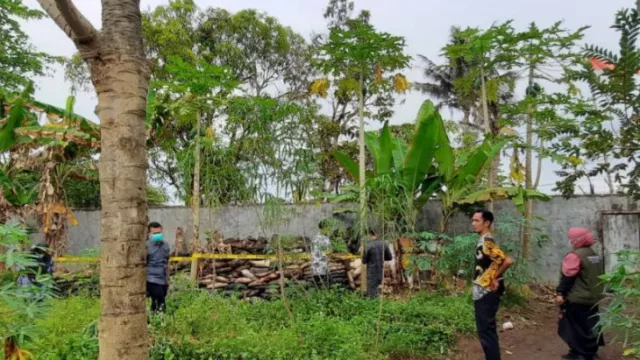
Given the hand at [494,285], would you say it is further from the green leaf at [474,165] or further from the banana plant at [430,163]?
the green leaf at [474,165]

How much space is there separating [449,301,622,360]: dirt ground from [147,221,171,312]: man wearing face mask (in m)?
3.88

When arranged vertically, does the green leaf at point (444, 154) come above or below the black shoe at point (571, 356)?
above

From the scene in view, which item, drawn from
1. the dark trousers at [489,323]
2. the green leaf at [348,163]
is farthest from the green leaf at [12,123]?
the dark trousers at [489,323]

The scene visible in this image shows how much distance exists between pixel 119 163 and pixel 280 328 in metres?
4.41

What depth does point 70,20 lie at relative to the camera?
2.28 meters

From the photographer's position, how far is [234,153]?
717cm

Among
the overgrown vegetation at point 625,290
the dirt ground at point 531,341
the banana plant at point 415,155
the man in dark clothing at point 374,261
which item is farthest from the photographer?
the banana plant at point 415,155

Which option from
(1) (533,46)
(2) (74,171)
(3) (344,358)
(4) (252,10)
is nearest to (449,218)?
(1) (533,46)

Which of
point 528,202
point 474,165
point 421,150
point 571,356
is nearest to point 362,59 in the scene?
point 421,150

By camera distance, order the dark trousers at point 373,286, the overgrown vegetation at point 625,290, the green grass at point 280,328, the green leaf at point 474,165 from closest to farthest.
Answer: the overgrown vegetation at point 625,290
the green grass at point 280,328
the dark trousers at point 373,286
the green leaf at point 474,165

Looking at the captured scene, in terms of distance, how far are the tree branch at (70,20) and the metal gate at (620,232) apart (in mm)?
8258

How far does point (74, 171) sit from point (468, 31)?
7.89 meters

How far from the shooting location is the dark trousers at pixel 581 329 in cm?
627

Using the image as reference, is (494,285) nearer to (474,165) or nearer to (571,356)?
(571,356)
